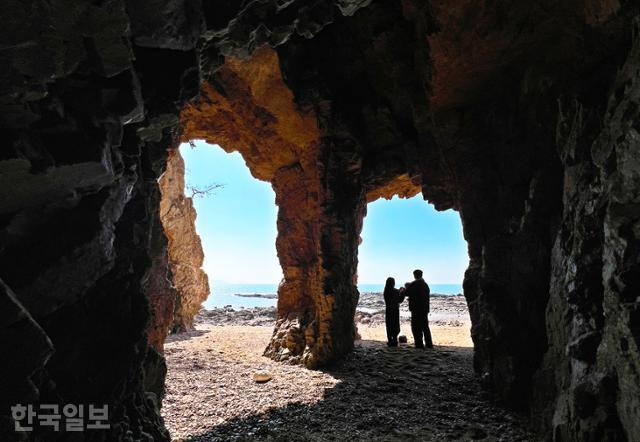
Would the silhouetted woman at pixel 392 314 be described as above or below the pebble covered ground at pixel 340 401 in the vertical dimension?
above

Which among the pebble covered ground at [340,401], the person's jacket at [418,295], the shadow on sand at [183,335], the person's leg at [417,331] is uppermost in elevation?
the person's jacket at [418,295]

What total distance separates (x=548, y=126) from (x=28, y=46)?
7.22m

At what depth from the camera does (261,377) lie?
1012 cm

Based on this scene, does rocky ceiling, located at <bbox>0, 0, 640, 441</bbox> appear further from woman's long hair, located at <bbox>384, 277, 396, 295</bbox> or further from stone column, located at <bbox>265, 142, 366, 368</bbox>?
woman's long hair, located at <bbox>384, 277, 396, 295</bbox>

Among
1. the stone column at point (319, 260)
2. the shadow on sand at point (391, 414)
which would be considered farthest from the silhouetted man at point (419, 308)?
the shadow on sand at point (391, 414)

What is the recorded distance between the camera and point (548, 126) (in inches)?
257

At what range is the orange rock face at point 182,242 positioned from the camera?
2417 cm

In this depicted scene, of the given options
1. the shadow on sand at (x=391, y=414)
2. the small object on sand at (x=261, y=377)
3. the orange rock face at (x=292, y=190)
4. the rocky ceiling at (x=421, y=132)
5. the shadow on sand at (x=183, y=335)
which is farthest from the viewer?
the shadow on sand at (x=183, y=335)

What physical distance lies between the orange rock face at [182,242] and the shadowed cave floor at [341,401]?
39.9ft

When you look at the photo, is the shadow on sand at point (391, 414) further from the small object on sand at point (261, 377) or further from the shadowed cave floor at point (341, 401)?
the small object on sand at point (261, 377)

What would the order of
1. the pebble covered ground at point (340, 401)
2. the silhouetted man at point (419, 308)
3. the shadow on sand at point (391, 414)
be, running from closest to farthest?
the shadow on sand at point (391, 414) < the pebble covered ground at point (340, 401) < the silhouetted man at point (419, 308)

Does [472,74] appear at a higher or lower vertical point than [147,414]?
higher

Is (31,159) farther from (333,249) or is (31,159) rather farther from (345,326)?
(345,326)

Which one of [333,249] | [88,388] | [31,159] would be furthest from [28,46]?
[333,249]
